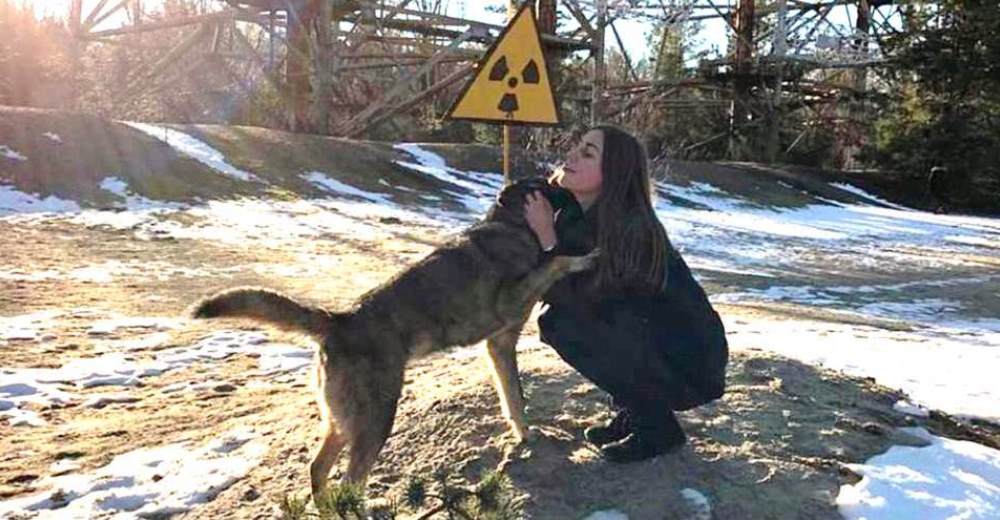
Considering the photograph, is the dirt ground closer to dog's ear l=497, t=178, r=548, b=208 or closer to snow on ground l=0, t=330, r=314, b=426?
snow on ground l=0, t=330, r=314, b=426

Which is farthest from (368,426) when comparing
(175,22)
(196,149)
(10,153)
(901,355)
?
(175,22)

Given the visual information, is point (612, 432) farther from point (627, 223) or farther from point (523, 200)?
point (523, 200)

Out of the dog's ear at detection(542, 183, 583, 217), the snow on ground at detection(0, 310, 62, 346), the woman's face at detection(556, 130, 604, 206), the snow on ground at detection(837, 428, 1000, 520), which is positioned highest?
the woman's face at detection(556, 130, 604, 206)

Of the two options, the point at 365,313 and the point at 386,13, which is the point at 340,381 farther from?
the point at 386,13

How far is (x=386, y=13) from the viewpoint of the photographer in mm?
23375

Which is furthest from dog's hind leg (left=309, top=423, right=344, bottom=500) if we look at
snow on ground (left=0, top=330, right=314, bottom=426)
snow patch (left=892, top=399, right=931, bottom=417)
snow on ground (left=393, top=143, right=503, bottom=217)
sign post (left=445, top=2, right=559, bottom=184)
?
snow on ground (left=393, top=143, right=503, bottom=217)

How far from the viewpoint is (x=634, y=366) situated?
3.80 metres

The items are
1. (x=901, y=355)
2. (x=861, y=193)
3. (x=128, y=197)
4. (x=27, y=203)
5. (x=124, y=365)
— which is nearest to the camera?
(x=124, y=365)

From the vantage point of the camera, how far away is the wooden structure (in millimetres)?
22156

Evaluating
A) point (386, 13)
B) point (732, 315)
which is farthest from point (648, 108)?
point (732, 315)

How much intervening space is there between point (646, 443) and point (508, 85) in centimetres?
394

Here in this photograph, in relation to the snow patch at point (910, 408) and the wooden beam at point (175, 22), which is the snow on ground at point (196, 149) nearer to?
the wooden beam at point (175, 22)

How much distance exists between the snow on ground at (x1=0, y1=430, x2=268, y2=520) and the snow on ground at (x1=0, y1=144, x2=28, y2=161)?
11.0 meters

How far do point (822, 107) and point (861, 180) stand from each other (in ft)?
18.1
